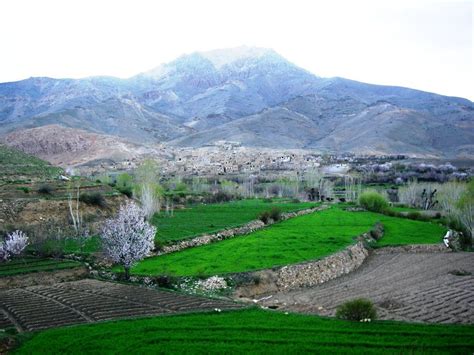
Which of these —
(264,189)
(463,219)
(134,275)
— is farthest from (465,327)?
(264,189)

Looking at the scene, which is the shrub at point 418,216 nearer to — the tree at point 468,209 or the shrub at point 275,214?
the tree at point 468,209

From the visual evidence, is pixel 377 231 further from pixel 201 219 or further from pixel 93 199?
pixel 93 199

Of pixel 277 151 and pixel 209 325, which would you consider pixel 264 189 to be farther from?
pixel 209 325

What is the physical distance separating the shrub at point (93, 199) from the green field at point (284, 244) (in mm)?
16461

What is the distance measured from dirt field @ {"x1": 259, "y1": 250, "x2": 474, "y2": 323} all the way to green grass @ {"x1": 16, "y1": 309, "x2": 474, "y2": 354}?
455cm

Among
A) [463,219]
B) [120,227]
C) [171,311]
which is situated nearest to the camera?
[171,311]

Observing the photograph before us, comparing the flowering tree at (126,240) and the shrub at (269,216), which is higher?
the flowering tree at (126,240)

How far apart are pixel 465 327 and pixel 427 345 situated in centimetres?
354

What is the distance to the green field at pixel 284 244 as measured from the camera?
3612 cm

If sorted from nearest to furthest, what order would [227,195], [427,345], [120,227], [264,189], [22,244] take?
[427,345], [120,227], [22,244], [227,195], [264,189]

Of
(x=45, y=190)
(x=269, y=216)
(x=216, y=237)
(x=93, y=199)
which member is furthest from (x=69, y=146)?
(x=216, y=237)

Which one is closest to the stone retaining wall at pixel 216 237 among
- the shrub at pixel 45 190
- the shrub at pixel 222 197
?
the shrub at pixel 45 190

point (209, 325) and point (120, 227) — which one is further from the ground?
point (120, 227)

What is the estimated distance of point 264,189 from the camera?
11244cm
